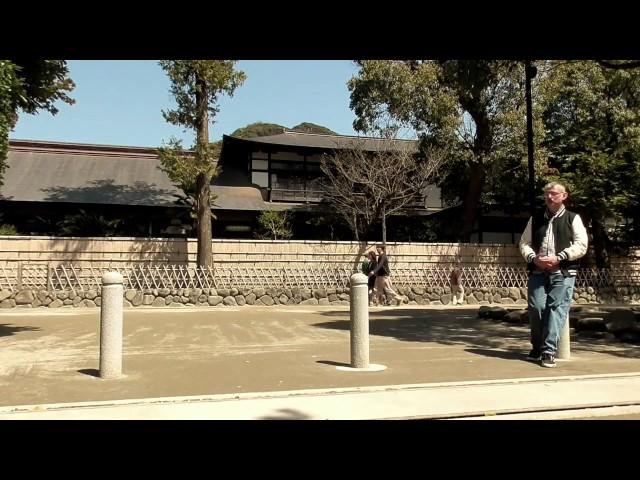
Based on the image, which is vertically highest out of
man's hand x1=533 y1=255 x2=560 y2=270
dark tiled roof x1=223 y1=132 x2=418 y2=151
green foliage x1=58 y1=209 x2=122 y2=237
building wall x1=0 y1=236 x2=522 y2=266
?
dark tiled roof x1=223 y1=132 x2=418 y2=151

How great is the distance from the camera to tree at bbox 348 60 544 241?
22.5 meters

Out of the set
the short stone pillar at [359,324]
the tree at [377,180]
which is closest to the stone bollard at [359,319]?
the short stone pillar at [359,324]

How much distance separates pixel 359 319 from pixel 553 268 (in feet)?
7.46

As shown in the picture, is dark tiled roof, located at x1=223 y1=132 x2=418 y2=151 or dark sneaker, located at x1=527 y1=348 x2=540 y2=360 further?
dark tiled roof, located at x1=223 y1=132 x2=418 y2=151

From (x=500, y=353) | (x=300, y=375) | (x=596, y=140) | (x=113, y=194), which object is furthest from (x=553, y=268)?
(x=113, y=194)

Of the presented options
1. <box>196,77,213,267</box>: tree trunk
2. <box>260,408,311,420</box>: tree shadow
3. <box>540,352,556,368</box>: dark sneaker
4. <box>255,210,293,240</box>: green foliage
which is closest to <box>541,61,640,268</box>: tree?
<box>255,210,293,240</box>: green foliage

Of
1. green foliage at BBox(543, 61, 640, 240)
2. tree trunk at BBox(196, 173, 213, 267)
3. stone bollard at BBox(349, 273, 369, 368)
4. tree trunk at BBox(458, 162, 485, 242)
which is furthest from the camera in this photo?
tree trunk at BBox(458, 162, 485, 242)

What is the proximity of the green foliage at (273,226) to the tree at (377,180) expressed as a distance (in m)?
2.29

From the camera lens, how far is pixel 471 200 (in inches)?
984

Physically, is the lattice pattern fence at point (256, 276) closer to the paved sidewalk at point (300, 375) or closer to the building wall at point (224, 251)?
the building wall at point (224, 251)

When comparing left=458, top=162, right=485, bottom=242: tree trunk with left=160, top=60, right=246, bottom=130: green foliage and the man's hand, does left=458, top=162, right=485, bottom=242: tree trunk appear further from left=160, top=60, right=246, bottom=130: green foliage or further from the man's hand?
the man's hand

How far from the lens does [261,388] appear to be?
5570 mm

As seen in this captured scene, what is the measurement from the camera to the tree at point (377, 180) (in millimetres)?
23219

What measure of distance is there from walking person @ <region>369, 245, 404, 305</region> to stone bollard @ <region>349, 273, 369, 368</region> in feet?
32.9
